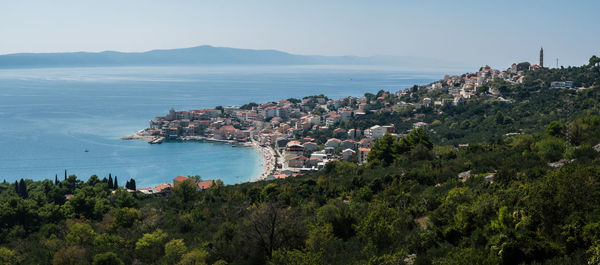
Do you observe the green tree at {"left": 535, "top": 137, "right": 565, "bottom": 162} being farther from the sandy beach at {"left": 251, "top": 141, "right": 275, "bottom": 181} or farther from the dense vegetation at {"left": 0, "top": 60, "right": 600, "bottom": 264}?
the sandy beach at {"left": 251, "top": 141, "right": 275, "bottom": 181}

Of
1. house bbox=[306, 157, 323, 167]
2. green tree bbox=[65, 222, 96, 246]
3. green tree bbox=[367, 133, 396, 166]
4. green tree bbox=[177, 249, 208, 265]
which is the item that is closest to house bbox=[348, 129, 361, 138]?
house bbox=[306, 157, 323, 167]

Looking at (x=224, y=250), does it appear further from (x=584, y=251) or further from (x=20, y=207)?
(x=20, y=207)

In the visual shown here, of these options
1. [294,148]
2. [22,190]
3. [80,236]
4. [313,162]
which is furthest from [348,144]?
[80,236]

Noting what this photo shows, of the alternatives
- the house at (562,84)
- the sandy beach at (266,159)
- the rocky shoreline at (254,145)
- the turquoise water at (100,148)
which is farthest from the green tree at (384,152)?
the house at (562,84)

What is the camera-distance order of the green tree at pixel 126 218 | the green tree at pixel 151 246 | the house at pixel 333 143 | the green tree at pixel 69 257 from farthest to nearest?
the house at pixel 333 143
the green tree at pixel 126 218
the green tree at pixel 151 246
the green tree at pixel 69 257

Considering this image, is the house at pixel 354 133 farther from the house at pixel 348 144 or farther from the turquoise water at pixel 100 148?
the turquoise water at pixel 100 148

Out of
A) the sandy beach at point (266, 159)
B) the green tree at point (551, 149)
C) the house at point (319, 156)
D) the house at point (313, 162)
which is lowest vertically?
the sandy beach at point (266, 159)
